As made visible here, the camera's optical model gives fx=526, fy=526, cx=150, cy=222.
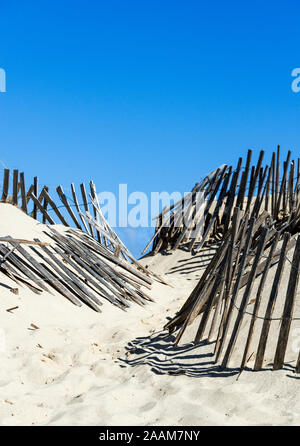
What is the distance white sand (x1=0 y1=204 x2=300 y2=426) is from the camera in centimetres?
375

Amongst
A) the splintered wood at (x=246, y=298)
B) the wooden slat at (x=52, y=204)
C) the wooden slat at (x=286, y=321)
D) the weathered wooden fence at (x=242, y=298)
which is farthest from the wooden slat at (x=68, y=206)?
the wooden slat at (x=286, y=321)

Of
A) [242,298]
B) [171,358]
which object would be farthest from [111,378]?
[242,298]

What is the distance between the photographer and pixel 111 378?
491 cm

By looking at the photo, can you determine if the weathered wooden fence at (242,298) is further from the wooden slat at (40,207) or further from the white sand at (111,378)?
the wooden slat at (40,207)

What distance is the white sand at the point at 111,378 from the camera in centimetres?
375

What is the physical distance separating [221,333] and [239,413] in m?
1.53

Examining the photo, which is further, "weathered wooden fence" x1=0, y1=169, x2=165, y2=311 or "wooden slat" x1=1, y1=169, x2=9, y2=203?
"wooden slat" x1=1, y1=169, x2=9, y2=203

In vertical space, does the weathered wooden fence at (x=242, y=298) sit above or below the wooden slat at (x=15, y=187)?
below

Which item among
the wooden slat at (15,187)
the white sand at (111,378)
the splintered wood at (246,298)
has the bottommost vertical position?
the white sand at (111,378)

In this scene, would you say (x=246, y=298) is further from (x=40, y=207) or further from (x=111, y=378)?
(x=40, y=207)

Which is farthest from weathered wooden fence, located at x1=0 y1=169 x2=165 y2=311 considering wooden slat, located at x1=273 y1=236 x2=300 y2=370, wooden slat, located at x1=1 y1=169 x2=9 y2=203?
wooden slat, located at x1=273 y1=236 x2=300 y2=370

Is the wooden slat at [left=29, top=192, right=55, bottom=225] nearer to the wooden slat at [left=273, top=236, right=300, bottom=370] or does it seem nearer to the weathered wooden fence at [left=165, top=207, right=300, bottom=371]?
the weathered wooden fence at [left=165, top=207, right=300, bottom=371]

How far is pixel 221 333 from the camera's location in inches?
203

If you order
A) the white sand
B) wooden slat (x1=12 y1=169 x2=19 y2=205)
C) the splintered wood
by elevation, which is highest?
wooden slat (x1=12 y1=169 x2=19 y2=205)
